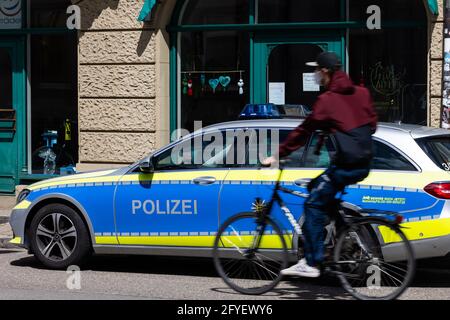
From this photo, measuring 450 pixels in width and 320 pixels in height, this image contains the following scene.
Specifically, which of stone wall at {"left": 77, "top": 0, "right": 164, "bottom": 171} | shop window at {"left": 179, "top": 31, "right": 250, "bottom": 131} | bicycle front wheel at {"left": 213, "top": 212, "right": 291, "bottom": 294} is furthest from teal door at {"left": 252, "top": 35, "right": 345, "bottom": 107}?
bicycle front wheel at {"left": 213, "top": 212, "right": 291, "bottom": 294}

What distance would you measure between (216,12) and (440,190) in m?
6.77

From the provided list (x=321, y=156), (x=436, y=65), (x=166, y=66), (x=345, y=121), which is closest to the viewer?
(x=345, y=121)

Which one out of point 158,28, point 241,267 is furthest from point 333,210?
point 158,28

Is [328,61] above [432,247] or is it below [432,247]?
above

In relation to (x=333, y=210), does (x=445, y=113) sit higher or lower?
higher

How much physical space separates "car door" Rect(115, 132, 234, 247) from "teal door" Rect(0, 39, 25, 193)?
6.23 metres

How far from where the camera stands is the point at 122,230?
8266 mm

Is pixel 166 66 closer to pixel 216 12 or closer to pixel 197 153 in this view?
pixel 216 12

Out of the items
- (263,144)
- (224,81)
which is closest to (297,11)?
(224,81)

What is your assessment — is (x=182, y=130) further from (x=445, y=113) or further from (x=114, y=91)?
(x=445, y=113)

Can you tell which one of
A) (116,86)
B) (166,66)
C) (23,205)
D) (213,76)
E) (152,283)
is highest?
(166,66)

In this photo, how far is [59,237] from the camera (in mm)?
8539

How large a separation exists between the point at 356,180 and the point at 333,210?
0.32 meters

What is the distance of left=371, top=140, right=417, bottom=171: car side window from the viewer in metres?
7.49
